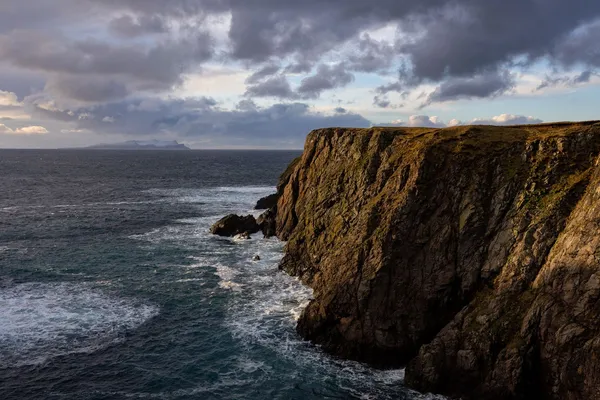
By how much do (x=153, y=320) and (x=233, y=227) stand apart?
36.7 metres

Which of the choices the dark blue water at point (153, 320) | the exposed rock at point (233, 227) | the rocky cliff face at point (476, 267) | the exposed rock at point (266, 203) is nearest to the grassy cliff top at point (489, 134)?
the rocky cliff face at point (476, 267)

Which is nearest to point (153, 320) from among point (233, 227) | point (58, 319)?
point (58, 319)

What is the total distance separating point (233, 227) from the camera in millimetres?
81938

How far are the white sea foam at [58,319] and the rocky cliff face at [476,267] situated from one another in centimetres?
1837

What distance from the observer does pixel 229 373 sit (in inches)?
1452

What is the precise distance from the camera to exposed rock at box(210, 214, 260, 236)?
81125 mm

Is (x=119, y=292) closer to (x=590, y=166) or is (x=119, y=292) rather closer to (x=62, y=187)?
(x=590, y=166)

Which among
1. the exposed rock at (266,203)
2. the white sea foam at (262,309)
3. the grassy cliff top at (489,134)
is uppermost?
the grassy cliff top at (489,134)

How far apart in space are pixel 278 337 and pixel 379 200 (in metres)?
17.0

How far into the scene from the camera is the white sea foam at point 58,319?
39812 mm

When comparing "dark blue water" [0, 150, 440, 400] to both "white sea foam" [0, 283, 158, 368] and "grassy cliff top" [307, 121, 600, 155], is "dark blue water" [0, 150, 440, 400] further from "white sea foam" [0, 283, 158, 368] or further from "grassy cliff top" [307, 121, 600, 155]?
"grassy cliff top" [307, 121, 600, 155]

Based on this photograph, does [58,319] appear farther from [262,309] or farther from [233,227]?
[233,227]

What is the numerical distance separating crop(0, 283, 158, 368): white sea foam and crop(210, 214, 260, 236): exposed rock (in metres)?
29.1

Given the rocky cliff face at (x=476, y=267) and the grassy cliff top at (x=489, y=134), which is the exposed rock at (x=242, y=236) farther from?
the grassy cliff top at (x=489, y=134)
